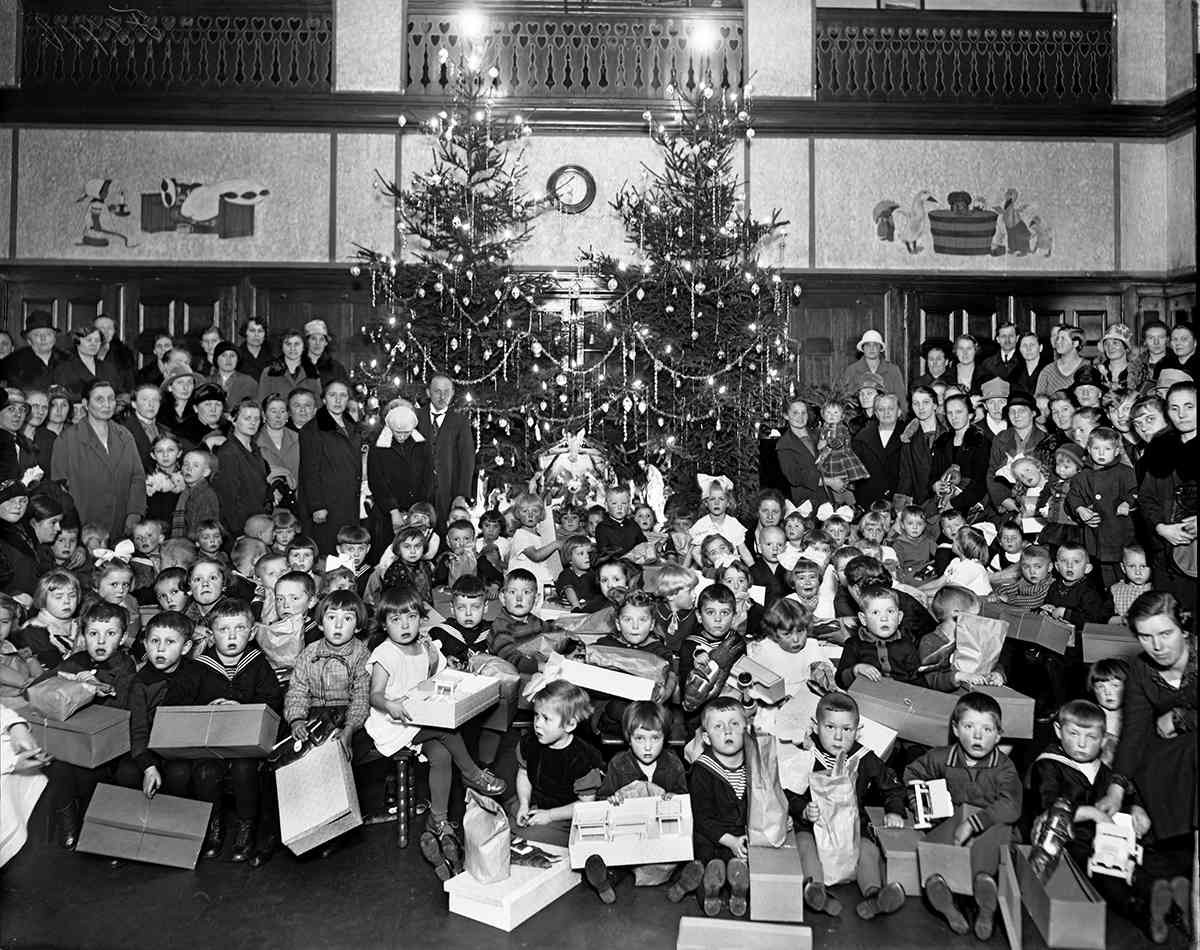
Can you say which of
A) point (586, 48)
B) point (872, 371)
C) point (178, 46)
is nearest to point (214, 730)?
point (872, 371)

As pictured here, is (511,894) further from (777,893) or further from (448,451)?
(448,451)

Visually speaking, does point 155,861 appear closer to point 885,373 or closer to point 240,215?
point 885,373

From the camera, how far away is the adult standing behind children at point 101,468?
633 cm

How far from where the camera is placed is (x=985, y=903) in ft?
11.2

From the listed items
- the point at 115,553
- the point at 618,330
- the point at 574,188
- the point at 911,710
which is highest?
the point at 574,188

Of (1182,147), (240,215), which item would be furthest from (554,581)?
(1182,147)

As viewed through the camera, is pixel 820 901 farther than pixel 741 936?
Yes

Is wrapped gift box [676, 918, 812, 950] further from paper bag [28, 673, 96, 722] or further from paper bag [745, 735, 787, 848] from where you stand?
paper bag [28, 673, 96, 722]

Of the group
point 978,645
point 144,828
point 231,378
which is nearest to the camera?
point 144,828

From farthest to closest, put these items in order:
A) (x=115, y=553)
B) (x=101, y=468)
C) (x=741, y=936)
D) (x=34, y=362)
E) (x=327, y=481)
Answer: (x=34, y=362) < (x=327, y=481) < (x=101, y=468) < (x=115, y=553) < (x=741, y=936)

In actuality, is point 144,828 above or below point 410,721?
below

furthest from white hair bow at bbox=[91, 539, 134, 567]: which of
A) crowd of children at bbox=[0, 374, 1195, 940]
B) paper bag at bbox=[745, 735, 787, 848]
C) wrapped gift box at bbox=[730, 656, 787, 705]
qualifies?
paper bag at bbox=[745, 735, 787, 848]

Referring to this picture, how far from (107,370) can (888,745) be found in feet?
22.7

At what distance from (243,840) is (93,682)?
884 millimetres
